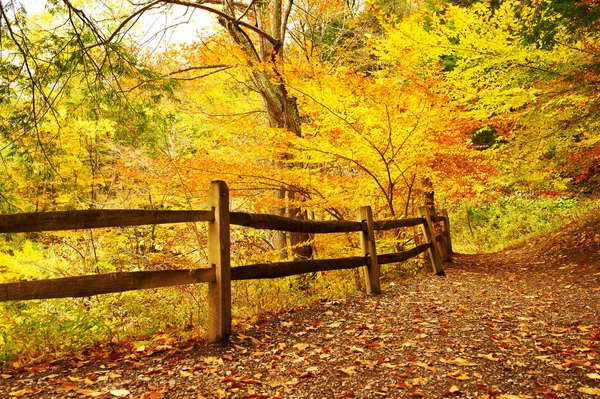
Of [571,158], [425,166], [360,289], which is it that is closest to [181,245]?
[360,289]

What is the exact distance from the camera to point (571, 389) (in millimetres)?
3336

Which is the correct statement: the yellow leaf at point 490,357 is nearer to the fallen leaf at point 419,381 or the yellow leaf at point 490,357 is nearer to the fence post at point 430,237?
the fallen leaf at point 419,381

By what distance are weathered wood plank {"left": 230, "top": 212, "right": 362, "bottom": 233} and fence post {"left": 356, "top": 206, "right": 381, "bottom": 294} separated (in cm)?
15

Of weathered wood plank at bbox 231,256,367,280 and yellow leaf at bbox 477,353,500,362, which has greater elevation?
weathered wood plank at bbox 231,256,367,280

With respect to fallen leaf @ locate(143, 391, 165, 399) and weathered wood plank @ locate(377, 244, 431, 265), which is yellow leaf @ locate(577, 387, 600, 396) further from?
weathered wood plank @ locate(377, 244, 431, 265)

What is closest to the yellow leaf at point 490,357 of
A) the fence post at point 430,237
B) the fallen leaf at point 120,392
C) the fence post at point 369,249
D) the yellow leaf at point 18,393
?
the fence post at point 369,249

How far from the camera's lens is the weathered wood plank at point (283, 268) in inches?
179

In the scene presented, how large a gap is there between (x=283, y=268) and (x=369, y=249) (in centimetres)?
214

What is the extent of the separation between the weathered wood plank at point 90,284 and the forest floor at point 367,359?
648mm

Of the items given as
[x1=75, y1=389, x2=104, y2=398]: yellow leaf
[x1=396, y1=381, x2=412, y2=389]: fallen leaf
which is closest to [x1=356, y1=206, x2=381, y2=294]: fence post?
[x1=396, y1=381, x2=412, y2=389]: fallen leaf

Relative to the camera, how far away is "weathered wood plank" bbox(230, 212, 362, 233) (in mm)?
4680

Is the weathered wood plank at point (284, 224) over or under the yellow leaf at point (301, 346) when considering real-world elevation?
over

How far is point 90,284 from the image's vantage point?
12.1ft

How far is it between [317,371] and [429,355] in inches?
42.4
